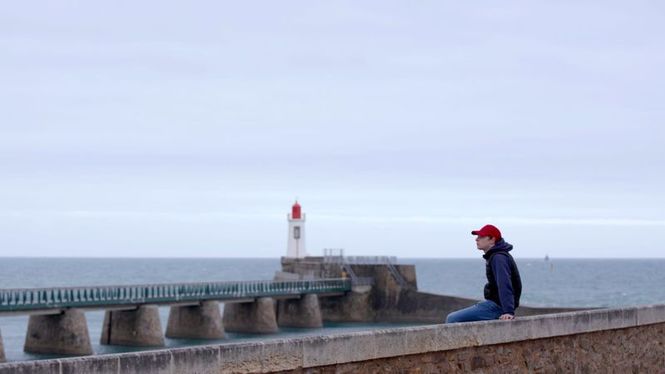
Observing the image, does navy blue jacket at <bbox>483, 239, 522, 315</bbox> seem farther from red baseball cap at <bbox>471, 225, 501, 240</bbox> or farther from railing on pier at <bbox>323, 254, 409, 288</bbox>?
railing on pier at <bbox>323, 254, 409, 288</bbox>

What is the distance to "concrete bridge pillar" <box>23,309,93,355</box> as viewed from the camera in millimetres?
44700

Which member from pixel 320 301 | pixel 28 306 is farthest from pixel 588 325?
pixel 320 301

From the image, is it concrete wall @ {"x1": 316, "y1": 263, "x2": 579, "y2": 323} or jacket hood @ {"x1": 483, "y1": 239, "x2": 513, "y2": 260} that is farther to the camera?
concrete wall @ {"x1": 316, "y1": 263, "x2": 579, "y2": 323}

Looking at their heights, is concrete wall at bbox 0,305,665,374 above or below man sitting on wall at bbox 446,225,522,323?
below

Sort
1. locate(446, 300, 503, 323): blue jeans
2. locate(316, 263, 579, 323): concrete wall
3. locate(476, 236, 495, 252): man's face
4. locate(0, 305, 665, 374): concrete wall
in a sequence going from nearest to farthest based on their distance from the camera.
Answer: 1. locate(0, 305, 665, 374): concrete wall
2. locate(476, 236, 495, 252): man's face
3. locate(446, 300, 503, 323): blue jeans
4. locate(316, 263, 579, 323): concrete wall

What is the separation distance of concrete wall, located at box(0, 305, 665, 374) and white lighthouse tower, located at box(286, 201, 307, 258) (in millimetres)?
58524

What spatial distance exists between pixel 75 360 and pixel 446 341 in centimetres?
451

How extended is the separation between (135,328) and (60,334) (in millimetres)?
4741

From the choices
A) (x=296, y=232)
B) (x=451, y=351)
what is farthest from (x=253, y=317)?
(x=451, y=351)

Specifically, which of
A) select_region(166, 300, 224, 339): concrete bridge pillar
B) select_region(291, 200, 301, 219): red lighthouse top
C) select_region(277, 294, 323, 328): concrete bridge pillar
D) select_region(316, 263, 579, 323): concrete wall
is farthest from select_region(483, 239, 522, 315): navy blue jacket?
select_region(291, 200, 301, 219): red lighthouse top

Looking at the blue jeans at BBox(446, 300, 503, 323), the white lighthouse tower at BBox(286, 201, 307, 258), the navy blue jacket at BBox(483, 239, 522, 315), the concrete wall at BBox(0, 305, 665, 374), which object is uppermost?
the white lighthouse tower at BBox(286, 201, 307, 258)

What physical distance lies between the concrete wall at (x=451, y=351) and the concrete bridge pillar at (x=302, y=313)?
46.3 meters

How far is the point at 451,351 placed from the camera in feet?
36.3

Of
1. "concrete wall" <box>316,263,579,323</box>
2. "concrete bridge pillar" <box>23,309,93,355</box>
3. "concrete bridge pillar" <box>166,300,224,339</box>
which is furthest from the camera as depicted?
"concrete wall" <box>316,263,579,323</box>
